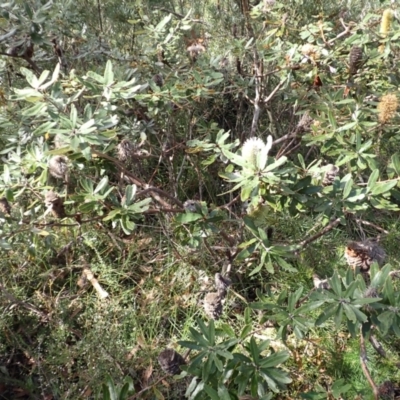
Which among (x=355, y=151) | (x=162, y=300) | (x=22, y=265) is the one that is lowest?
(x=162, y=300)

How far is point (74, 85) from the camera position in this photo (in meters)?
1.69

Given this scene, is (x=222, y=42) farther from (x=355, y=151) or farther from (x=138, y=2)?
(x=355, y=151)

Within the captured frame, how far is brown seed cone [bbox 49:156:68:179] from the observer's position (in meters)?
1.39

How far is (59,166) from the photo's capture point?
1.39m

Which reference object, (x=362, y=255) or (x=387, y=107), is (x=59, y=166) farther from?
(x=387, y=107)

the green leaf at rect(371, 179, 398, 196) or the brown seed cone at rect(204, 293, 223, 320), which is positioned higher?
the green leaf at rect(371, 179, 398, 196)

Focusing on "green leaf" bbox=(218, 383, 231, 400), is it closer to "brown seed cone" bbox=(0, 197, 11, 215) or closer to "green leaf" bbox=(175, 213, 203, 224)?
"green leaf" bbox=(175, 213, 203, 224)

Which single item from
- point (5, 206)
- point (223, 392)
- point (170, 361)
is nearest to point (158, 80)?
point (5, 206)

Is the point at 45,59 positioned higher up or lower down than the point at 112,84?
lower down

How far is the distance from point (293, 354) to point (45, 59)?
1.67 m

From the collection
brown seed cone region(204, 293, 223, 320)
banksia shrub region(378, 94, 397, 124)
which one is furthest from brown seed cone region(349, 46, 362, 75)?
brown seed cone region(204, 293, 223, 320)

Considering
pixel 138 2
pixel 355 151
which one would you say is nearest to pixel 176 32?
pixel 138 2

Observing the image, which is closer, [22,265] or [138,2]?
[22,265]

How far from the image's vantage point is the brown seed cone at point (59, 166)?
1388 mm
